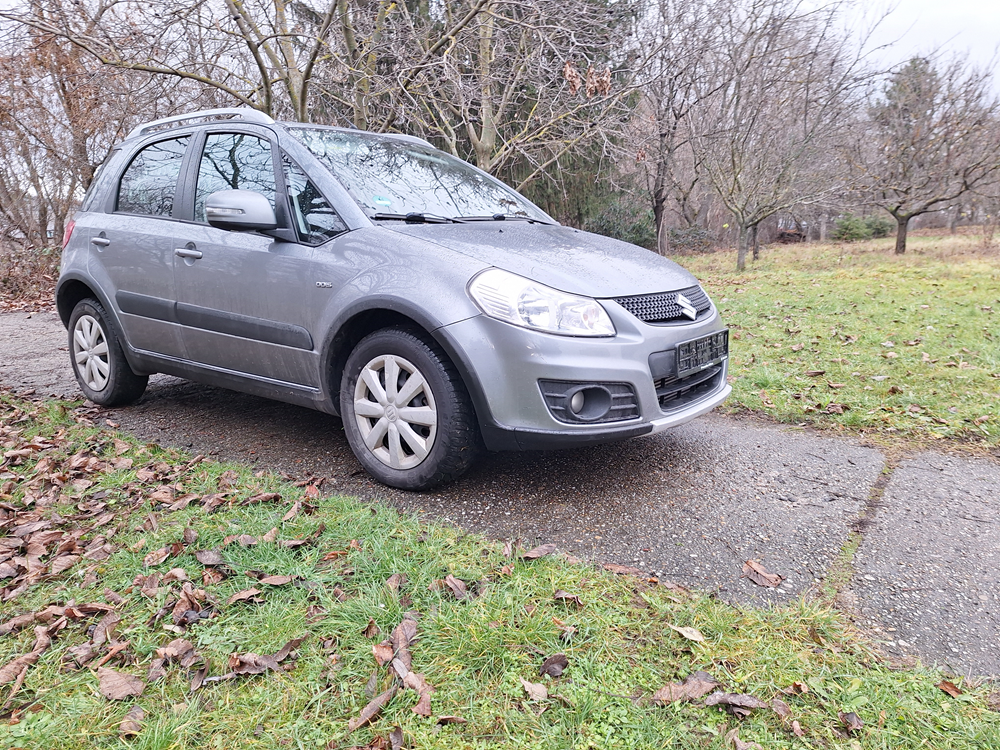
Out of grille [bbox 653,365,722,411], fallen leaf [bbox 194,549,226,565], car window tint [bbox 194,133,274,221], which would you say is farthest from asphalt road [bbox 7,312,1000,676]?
car window tint [bbox 194,133,274,221]

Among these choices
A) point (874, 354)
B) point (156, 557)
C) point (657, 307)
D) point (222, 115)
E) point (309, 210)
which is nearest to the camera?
point (156, 557)

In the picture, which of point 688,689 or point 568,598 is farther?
point 568,598

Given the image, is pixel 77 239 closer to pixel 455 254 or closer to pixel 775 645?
pixel 455 254

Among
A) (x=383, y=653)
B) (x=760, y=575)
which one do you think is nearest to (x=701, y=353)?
(x=760, y=575)

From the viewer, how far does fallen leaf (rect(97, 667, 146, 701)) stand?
1892 millimetres

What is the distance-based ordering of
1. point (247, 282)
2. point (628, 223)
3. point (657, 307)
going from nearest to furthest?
point (657, 307), point (247, 282), point (628, 223)

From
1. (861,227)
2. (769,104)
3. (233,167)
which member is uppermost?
(769,104)

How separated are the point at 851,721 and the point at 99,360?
15.9 feet

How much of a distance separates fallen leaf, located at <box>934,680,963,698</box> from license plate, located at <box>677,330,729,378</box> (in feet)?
5.18

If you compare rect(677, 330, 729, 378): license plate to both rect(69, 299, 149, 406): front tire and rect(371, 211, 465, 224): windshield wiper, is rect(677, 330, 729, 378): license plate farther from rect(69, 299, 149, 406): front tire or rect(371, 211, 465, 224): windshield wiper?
rect(69, 299, 149, 406): front tire

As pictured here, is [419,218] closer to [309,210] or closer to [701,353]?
[309,210]

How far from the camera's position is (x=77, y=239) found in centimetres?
459

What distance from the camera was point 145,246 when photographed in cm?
409

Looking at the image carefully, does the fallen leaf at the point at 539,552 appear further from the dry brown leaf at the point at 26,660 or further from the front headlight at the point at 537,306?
the dry brown leaf at the point at 26,660
